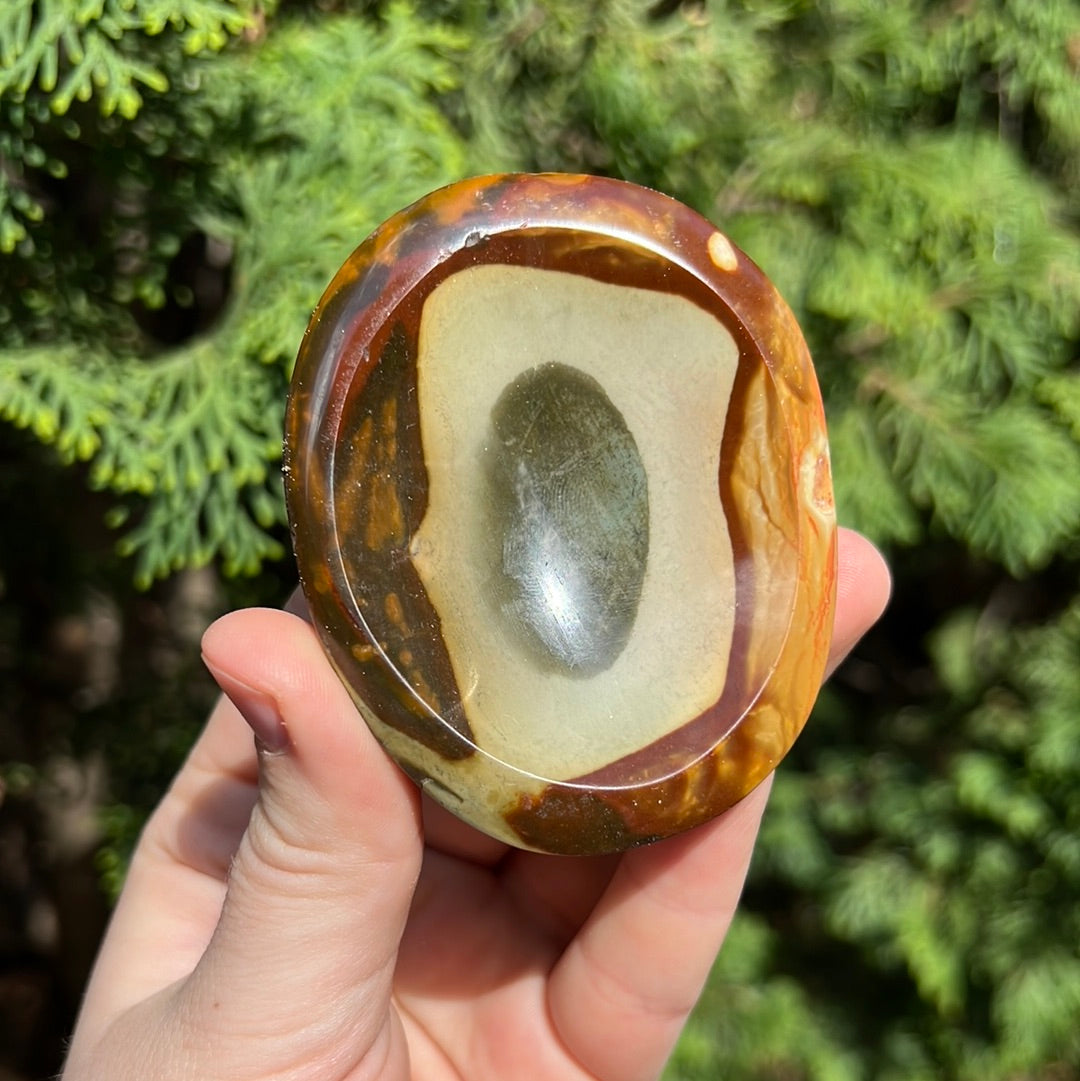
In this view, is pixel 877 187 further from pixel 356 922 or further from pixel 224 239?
pixel 356 922

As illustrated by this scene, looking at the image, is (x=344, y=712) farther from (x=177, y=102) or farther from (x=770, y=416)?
(x=177, y=102)

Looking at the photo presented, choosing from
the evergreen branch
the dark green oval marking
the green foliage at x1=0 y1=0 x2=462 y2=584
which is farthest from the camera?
the green foliage at x1=0 y1=0 x2=462 y2=584

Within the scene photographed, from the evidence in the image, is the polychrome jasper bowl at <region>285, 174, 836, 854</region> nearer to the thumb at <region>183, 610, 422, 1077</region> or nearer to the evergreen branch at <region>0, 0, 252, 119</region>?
the thumb at <region>183, 610, 422, 1077</region>

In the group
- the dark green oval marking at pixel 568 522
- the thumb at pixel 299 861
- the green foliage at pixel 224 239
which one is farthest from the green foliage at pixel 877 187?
the thumb at pixel 299 861

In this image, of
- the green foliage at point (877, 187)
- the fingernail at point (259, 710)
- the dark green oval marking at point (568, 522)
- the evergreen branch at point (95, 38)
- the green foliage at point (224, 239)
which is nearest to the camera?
the fingernail at point (259, 710)

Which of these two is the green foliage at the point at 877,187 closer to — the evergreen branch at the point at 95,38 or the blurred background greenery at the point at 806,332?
the blurred background greenery at the point at 806,332

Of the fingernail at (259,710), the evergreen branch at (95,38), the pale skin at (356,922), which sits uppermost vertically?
the evergreen branch at (95,38)

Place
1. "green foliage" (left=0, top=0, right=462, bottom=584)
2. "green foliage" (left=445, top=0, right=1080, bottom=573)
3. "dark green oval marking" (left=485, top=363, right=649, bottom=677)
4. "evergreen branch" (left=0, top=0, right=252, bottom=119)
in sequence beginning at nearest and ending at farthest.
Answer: "dark green oval marking" (left=485, top=363, right=649, bottom=677) < "evergreen branch" (left=0, top=0, right=252, bottom=119) < "green foliage" (left=0, top=0, right=462, bottom=584) < "green foliage" (left=445, top=0, right=1080, bottom=573)

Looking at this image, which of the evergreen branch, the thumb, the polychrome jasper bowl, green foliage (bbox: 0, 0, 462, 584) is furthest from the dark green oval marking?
the evergreen branch
